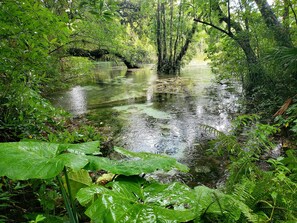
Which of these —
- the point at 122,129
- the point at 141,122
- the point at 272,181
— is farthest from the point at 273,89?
the point at 272,181

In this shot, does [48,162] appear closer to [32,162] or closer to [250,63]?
[32,162]

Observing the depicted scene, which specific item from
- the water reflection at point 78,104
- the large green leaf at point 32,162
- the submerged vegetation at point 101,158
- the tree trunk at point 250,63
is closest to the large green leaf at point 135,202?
the submerged vegetation at point 101,158

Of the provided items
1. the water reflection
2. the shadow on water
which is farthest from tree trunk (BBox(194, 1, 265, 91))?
the water reflection

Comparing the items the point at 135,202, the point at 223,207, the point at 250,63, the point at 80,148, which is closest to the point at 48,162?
the point at 80,148

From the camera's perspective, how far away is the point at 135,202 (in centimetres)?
84

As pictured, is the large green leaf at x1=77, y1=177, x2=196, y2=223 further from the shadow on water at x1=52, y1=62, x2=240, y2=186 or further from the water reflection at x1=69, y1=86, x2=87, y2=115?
the water reflection at x1=69, y1=86, x2=87, y2=115

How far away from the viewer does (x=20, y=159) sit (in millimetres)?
851

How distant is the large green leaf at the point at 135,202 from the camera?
0.75m

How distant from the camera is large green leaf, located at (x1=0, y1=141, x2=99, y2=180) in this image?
79cm

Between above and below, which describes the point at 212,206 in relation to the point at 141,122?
above

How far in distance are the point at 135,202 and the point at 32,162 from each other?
455 millimetres

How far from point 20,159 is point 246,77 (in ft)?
19.3

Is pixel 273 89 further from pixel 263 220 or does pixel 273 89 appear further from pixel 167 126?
pixel 263 220

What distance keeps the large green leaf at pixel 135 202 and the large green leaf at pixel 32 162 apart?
0.13m
